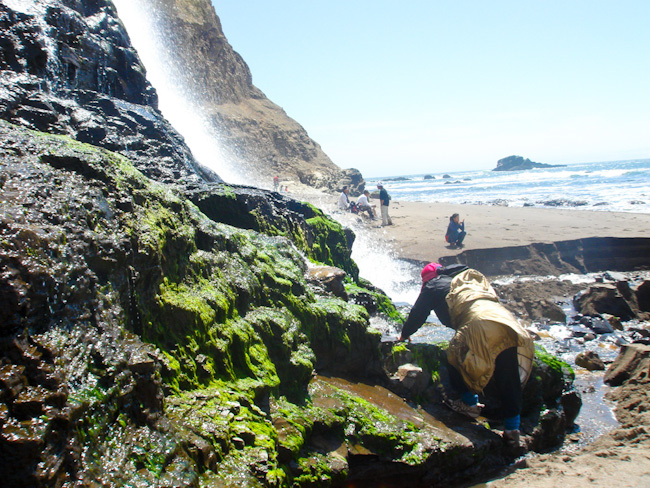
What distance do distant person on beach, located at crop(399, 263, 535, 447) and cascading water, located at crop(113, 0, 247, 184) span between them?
1594 cm

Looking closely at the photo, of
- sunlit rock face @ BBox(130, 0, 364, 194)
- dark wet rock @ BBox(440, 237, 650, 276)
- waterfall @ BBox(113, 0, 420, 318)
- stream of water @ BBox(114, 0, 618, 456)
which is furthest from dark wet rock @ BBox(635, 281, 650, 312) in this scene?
sunlit rock face @ BBox(130, 0, 364, 194)

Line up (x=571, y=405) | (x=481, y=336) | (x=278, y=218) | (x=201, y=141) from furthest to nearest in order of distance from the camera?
1. (x=201, y=141)
2. (x=278, y=218)
3. (x=571, y=405)
4. (x=481, y=336)

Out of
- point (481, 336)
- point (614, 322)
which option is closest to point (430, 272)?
point (481, 336)

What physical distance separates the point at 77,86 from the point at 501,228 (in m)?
12.7

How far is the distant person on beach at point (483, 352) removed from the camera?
3803 millimetres

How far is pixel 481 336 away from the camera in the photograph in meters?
3.83

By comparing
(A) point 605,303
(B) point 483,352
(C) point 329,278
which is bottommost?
(A) point 605,303

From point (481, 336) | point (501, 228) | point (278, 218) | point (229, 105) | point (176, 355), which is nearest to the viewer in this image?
point (176, 355)

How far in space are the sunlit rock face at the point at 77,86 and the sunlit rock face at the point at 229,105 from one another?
95.6 feet

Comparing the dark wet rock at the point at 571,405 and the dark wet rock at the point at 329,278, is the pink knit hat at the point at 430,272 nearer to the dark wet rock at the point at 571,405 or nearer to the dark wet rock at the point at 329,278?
the dark wet rock at the point at 329,278

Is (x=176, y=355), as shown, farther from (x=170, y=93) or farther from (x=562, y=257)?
(x=170, y=93)

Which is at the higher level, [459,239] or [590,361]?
[459,239]

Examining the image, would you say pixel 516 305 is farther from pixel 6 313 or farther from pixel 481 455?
pixel 6 313

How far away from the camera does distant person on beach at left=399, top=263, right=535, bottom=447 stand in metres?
3.80
